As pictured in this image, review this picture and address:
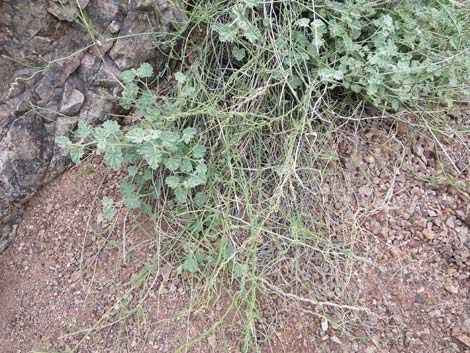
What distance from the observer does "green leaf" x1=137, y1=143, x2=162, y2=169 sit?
1.13 m

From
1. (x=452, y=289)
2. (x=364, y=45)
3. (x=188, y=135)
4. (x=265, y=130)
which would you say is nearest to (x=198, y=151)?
(x=188, y=135)

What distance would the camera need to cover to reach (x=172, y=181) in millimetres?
1209

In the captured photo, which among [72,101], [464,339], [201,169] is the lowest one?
[464,339]

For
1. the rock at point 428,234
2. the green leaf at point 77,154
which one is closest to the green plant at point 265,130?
the green leaf at point 77,154

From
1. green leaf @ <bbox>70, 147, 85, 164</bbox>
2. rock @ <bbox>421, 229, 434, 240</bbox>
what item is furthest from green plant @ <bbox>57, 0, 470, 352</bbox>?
rock @ <bbox>421, 229, 434, 240</bbox>

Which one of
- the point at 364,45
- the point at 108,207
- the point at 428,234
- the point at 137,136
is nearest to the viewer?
the point at 137,136

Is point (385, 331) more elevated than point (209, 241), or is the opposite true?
point (209, 241)

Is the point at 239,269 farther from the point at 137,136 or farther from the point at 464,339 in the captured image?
the point at 464,339

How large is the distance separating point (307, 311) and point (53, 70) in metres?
0.93

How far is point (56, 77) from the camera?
129cm

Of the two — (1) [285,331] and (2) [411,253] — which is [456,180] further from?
(1) [285,331]

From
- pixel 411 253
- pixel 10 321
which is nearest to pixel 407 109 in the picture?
pixel 411 253

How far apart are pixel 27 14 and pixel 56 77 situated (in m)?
0.18

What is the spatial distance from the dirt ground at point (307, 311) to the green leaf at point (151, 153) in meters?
0.29
